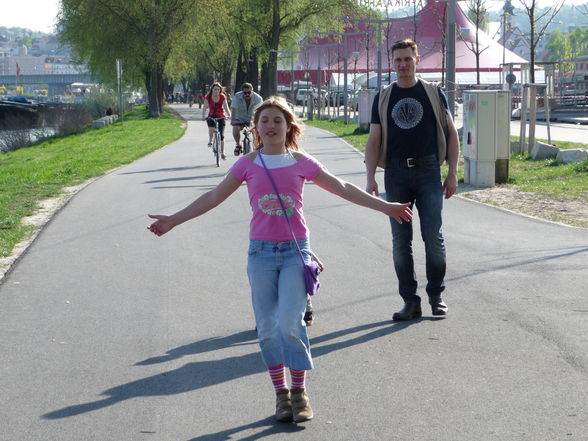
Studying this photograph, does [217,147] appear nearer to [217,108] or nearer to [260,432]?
[217,108]

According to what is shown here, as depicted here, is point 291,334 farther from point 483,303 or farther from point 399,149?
point 483,303

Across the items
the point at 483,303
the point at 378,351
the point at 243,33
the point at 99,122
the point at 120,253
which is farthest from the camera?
the point at 243,33

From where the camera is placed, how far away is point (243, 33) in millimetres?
Result: 62562

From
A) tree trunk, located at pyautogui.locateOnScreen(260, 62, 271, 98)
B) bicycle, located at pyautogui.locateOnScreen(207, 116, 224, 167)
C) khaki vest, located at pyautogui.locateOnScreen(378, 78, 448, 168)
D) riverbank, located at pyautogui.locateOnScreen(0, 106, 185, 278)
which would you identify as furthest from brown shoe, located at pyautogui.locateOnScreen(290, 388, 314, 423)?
tree trunk, located at pyautogui.locateOnScreen(260, 62, 271, 98)

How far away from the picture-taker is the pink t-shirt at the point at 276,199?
4754 mm

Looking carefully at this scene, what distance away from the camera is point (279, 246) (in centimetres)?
474

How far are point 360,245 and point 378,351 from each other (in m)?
4.36

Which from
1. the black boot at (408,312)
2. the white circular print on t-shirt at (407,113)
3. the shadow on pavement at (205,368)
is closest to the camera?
the shadow on pavement at (205,368)

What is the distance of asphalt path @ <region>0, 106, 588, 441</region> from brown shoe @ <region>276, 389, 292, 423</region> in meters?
0.07

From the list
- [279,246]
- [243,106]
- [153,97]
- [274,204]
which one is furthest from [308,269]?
[153,97]

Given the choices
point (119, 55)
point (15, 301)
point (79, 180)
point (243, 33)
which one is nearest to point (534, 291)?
point (15, 301)

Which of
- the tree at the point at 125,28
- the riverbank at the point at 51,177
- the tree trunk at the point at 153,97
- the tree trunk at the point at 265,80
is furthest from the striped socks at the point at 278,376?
the tree trunk at the point at 265,80

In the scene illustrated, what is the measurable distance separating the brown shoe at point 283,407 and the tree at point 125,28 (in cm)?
4978

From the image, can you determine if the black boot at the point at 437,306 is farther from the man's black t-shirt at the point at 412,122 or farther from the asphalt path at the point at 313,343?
the man's black t-shirt at the point at 412,122
